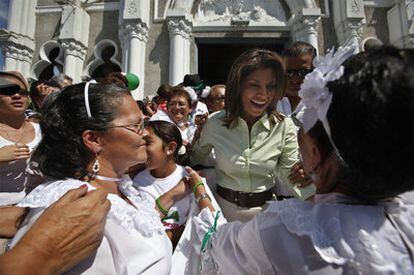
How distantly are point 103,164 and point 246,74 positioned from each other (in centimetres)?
137

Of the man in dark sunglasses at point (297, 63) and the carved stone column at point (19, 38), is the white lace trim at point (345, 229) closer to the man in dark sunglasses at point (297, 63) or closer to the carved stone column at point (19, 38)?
the man in dark sunglasses at point (297, 63)

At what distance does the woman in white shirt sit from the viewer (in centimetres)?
246

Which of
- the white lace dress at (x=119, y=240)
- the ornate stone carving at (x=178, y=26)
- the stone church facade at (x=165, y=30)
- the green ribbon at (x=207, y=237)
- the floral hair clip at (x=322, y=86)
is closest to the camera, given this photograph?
the floral hair clip at (x=322, y=86)

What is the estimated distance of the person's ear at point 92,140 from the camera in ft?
4.93

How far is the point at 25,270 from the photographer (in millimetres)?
992

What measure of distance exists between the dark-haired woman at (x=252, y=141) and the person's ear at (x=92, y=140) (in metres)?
1.11

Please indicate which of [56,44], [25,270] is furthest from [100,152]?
[56,44]

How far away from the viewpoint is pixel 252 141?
2.45 m

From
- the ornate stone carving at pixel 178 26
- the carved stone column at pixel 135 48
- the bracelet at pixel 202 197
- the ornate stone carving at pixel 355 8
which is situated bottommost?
the bracelet at pixel 202 197

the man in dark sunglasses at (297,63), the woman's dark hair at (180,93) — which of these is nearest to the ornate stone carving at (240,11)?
the woman's dark hair at (180,93)

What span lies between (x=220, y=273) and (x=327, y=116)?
0.84 m

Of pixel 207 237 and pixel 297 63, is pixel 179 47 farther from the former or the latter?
pixel 207 237

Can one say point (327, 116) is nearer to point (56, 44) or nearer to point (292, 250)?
point (292, 250)

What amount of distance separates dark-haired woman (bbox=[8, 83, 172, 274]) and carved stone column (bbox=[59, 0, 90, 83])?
9.36 meters
